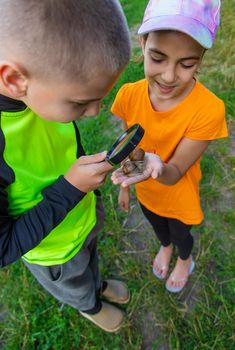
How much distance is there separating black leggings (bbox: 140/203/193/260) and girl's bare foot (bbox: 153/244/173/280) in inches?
2.8

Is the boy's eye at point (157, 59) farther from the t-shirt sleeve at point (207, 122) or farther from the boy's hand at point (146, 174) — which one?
the boy's hand at point (146, 174)

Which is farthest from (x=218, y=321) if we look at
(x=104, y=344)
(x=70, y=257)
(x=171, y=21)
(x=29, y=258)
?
(x=171, y=21)

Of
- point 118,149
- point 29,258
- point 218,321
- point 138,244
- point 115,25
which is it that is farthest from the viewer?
point 138,244

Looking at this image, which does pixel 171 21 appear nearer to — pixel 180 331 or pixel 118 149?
pixel 118 149

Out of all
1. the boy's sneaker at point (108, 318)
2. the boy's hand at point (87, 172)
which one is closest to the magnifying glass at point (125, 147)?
the boy's hand at point (87, 172)

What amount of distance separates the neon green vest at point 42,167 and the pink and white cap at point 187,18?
495 millimetres

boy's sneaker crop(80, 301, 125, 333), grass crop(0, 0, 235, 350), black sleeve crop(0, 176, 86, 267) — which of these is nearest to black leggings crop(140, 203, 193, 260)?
grass crop(0, 0, 235, 350)

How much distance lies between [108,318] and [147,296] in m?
0.29

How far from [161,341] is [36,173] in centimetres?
136

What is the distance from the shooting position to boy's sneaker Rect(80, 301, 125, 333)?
2.02 meters

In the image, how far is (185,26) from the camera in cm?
120

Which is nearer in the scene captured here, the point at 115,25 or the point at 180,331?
the point at 115,25

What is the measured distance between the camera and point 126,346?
1.99m

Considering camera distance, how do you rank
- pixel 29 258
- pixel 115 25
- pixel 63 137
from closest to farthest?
1. pixel 115 25
2. pixel 63 137
3. pixel 29 258
